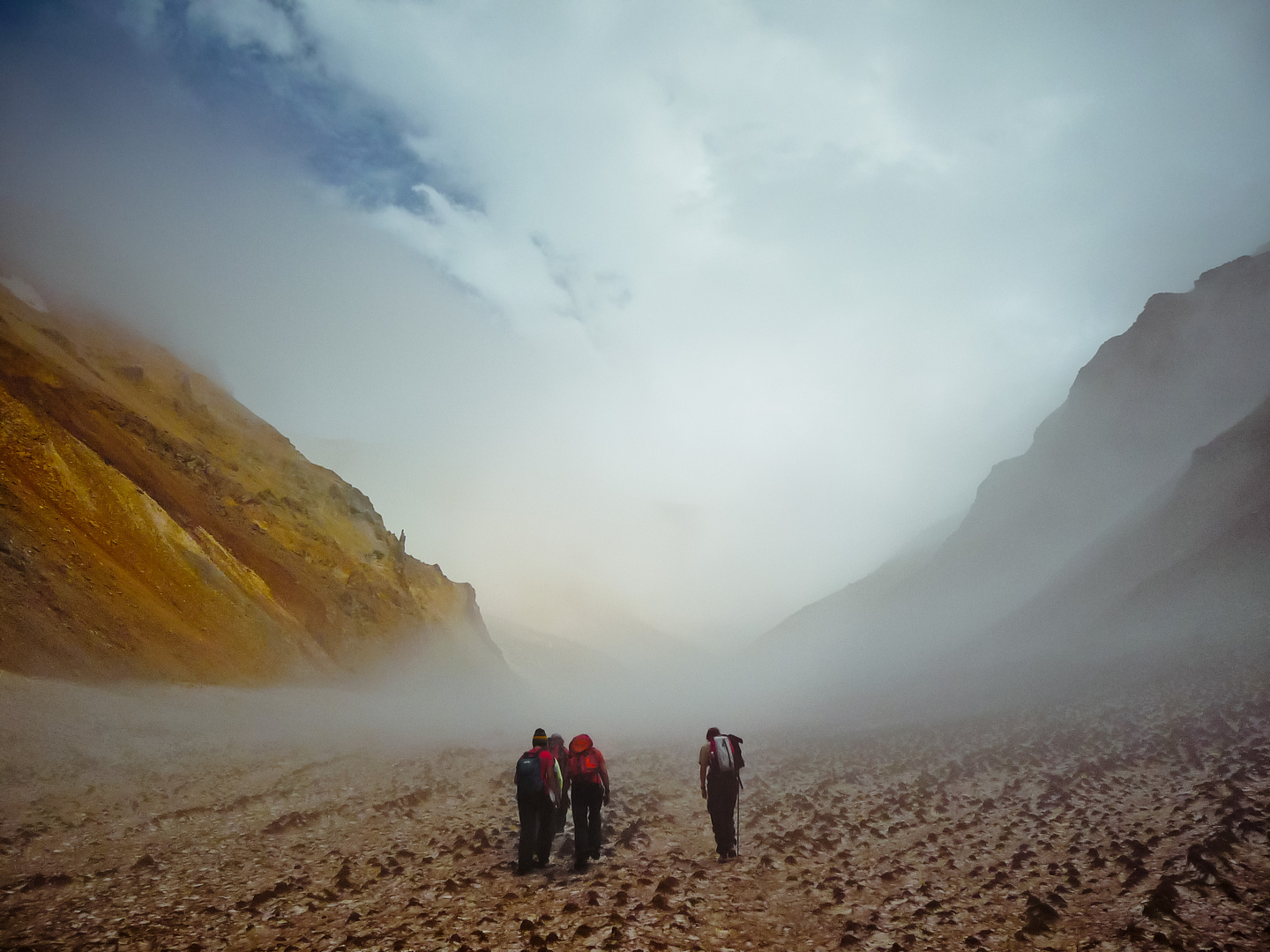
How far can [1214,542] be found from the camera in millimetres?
41250

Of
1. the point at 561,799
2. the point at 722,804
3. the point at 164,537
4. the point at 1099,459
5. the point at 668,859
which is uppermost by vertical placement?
the point at 1099,459

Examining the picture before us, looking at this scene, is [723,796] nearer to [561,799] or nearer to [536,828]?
[561,799]

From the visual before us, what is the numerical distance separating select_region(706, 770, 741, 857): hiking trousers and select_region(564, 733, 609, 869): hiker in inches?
89.7

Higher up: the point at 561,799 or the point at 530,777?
the point at 530,777

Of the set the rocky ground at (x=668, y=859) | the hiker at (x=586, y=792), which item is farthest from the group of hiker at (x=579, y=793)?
the rocky ground at (x=668, y=859)

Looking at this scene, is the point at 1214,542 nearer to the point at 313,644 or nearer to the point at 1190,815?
the point at 1190,815

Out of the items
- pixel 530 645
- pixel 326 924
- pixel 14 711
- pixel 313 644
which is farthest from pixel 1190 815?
pixel 530 645

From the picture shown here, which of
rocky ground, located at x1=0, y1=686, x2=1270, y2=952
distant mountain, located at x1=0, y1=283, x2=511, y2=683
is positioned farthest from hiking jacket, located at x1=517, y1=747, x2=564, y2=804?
distant mountain, located at x1=0, y1=283, x2=511, y2=683

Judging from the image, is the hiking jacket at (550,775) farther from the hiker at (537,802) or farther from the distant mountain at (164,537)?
the distant mountain at (164,537)

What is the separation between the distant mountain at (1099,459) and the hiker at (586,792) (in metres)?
64.0

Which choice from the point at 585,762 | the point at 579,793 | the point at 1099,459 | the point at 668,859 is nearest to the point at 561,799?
the point at 579,793

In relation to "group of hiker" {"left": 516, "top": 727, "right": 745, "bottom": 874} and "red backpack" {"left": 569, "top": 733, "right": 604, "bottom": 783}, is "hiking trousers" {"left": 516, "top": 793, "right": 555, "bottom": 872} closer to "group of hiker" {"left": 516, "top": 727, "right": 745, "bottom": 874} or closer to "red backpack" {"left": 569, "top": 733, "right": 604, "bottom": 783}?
"group of hiker" {"left": 516, "top": 727, "right": 745, "bottom": 874}

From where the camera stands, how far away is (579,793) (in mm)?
11383

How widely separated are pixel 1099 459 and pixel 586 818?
105 meters
